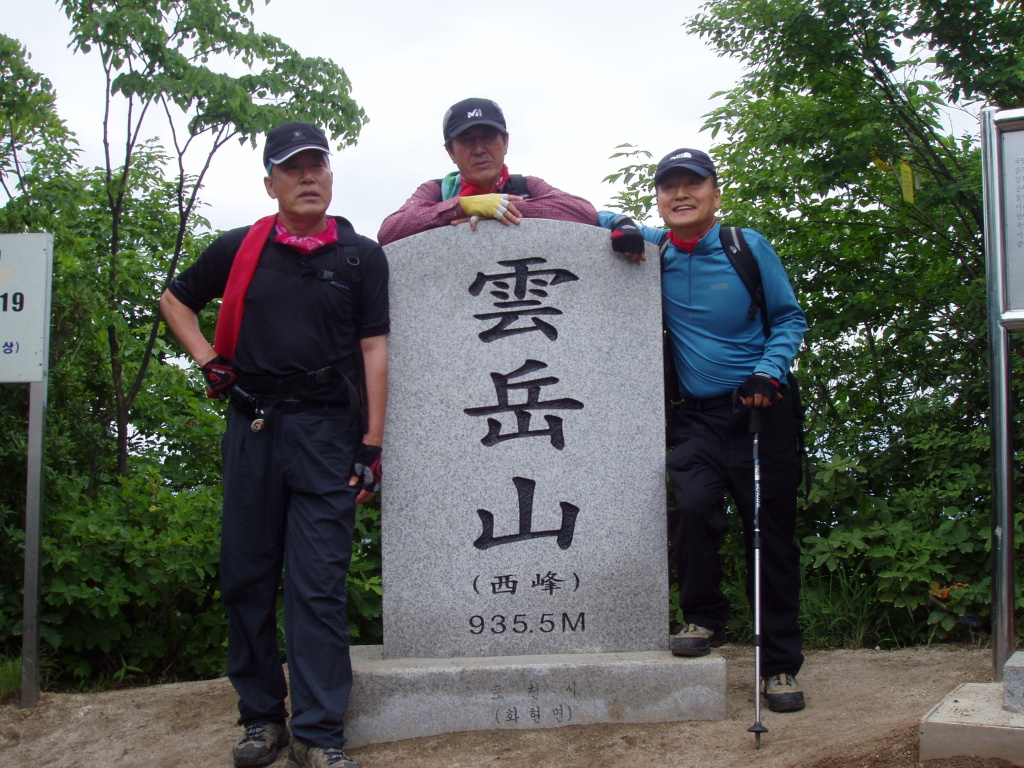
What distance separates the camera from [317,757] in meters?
2.88

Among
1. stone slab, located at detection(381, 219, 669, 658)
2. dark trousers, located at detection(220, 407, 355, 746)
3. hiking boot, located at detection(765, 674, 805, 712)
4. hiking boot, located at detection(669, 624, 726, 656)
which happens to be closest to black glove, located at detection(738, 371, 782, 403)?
stone slab, located at detection(381, 219, 669, 658)

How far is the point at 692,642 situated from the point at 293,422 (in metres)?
1.60

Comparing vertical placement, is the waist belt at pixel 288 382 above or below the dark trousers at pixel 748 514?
A: above

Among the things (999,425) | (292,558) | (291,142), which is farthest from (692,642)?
(291,142)

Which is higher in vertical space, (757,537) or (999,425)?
(999,425)

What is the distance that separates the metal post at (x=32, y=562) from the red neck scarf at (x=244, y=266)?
1197 millimetres

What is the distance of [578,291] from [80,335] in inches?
105

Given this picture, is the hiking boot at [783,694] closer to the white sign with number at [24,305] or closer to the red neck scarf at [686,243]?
the red neck scarf at [686,243]

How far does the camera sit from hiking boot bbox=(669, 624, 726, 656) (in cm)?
336

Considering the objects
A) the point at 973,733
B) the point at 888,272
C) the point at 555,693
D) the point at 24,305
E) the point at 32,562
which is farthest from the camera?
the point at 888,272

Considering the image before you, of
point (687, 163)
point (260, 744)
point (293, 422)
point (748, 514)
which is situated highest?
point (687, 163)

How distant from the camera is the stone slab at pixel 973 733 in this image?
2523 millimetres

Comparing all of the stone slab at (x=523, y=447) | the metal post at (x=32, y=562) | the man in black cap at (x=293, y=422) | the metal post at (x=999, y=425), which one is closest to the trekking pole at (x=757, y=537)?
the stone slab at (x=523, y=447)

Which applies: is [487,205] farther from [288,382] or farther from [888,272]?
[888,272]
